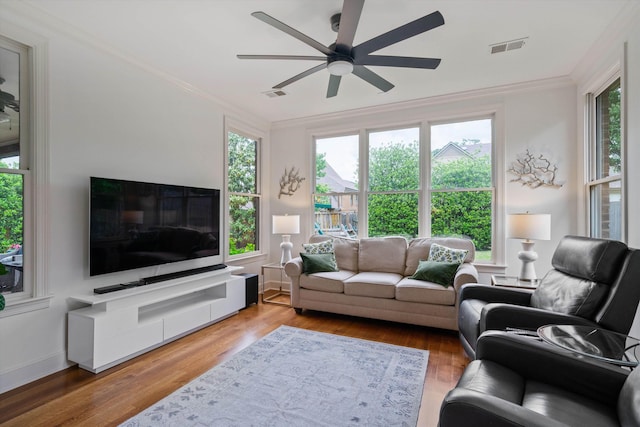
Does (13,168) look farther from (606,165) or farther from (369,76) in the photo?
(606,165)

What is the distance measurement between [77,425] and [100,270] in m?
1.22

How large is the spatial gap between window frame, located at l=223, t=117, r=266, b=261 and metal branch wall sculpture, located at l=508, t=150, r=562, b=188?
3532 millimetres

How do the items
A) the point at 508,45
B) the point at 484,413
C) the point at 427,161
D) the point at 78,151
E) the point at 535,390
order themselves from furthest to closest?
the point at 427,161
the point at 508,45
the point at 78,151
the point at 535,390
the point at 484,413

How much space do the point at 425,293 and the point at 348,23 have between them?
100 inches

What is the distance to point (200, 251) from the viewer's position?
12.0 feet

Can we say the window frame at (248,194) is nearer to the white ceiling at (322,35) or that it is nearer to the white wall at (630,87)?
the white ceiling at (322,35)

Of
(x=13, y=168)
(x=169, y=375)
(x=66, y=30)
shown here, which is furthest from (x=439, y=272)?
(x=66, y=30)

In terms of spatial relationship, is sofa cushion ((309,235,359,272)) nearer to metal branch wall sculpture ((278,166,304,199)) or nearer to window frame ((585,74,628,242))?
metal branch wall sculpture ((278,166,304,199))

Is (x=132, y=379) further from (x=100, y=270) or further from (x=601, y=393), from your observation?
(x=601, y=393)

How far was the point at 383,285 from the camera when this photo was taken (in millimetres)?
3393

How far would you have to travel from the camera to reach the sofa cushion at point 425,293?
3121 millimetres

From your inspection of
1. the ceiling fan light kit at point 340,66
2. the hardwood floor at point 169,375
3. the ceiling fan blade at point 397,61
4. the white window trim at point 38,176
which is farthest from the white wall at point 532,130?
the white window trim at point 38,176

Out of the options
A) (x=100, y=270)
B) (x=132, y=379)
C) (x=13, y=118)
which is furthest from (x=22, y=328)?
(x=13, y=118)

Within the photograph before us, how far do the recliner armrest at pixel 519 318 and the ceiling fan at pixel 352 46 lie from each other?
1.76 meters
